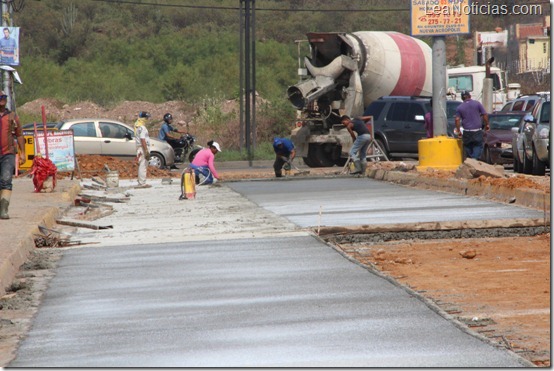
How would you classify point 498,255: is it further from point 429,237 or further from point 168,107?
point 168,107

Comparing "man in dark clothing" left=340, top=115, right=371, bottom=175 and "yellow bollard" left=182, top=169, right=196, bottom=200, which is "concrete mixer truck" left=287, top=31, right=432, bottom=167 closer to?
"man in dark clothing" left=340, top=115, right=371, bottom=175

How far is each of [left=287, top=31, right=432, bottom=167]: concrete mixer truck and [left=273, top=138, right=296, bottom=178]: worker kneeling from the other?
555 cm

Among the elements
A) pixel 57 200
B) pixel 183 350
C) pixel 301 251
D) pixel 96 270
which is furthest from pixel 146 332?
pixel 57 200

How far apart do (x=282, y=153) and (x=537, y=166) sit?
6.17 meters

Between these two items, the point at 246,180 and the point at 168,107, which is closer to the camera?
the point at 246,180

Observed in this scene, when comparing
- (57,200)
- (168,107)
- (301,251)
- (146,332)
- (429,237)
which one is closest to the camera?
(146,332)

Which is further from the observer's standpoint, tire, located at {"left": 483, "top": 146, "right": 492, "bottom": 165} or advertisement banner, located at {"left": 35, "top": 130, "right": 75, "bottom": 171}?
tire, located at {"left": 483, "top": 146, "right": 492, "bottom": 165}

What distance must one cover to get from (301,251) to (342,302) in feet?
12.1

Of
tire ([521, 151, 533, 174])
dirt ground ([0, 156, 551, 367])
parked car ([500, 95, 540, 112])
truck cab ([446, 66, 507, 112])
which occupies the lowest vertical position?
tire ([521, 151, 533, 174])

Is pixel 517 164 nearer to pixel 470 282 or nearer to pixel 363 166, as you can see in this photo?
pixel 363 166

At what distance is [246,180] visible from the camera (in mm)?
29156

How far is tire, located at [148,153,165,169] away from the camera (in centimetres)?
3412

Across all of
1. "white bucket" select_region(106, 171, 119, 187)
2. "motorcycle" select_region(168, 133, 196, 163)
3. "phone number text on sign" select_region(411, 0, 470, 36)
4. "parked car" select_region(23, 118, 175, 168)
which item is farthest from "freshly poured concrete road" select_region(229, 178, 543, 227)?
"motorcycle" select_region(168, 133, 196, 163)

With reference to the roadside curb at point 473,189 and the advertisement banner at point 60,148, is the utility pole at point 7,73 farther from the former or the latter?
the roadside curb at point 473,189
